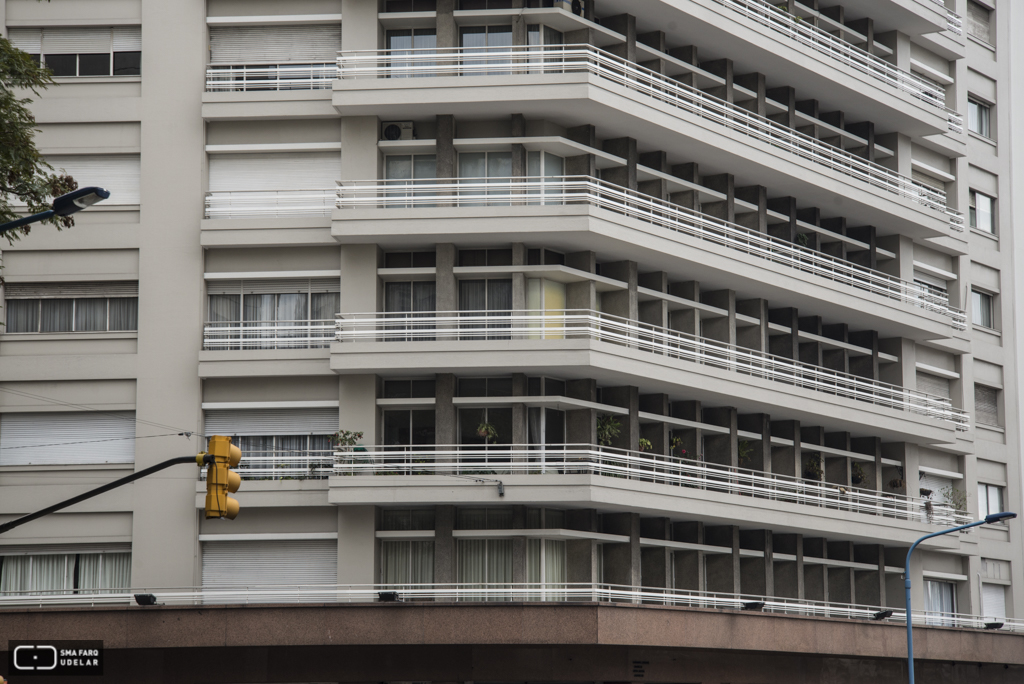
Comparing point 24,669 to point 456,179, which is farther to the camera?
point 456,179

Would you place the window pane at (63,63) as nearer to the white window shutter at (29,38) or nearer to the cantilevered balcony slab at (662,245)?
the white window shutter at (29,38)

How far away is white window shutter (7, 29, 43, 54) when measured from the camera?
126 ft

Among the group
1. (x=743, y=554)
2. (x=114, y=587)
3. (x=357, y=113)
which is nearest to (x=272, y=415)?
(x=114, y=587)

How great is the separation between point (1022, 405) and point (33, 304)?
38128mm

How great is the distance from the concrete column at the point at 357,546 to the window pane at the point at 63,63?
606 inches

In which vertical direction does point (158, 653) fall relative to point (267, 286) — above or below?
below

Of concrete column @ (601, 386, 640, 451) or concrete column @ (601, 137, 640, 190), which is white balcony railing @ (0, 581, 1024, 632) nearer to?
concrete column @ (601, 386, 640, 451)

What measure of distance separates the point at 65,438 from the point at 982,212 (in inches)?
1469

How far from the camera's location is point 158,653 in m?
33.6

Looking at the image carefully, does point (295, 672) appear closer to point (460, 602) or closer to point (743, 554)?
point (460, 602)

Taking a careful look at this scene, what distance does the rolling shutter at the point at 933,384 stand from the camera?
49500mm

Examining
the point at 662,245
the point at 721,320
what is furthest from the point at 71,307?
the point at 721,320

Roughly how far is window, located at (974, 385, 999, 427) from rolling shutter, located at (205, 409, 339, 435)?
28213 mm

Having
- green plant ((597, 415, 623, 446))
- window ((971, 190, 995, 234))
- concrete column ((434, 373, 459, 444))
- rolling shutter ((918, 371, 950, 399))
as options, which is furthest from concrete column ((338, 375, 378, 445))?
window ((971, 190, 995, 234))
